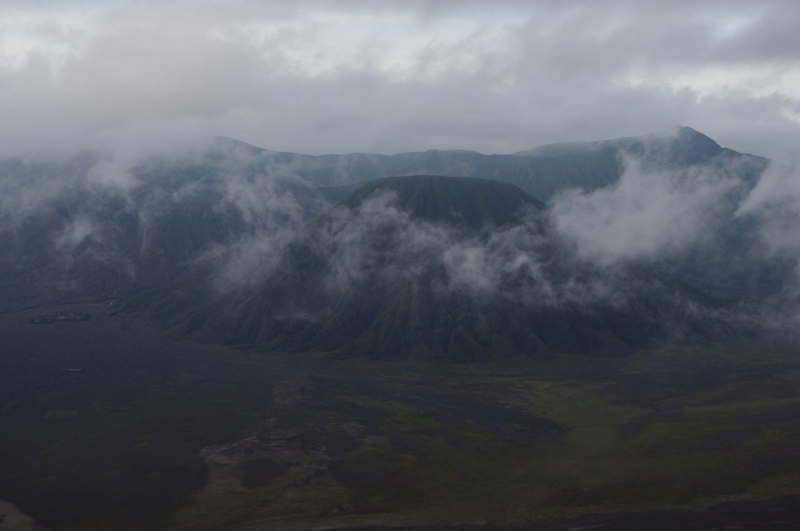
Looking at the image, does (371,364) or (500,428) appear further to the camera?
(371,364)

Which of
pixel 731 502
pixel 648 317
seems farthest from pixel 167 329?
pixel 731 502

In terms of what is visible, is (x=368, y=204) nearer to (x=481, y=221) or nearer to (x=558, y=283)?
(x=481, y=221)

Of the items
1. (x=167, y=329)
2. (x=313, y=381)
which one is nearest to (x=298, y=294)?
(x=167, y=329)

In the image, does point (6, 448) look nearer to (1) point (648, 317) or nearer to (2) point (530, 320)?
(2) point (530, 320)

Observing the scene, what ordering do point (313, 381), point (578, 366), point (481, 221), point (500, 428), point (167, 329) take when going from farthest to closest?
point (481, 221)
point (167, 329)
point (578, 366)
point (313, 381)
point (500, 428)

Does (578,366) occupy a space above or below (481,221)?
below

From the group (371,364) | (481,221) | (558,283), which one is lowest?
(371,364)

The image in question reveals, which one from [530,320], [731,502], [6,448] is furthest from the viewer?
[530,320]
